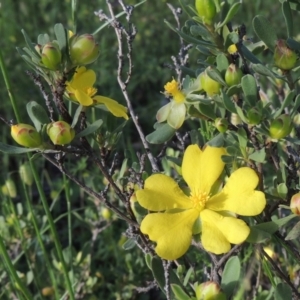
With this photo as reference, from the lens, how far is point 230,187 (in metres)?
0.81

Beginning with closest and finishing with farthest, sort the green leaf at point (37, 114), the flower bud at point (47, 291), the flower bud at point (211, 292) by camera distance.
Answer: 1. the flower bud at point (211, 292)
2. the green leaf at point (37, 114)
3. the flower bud at point (47, 291)

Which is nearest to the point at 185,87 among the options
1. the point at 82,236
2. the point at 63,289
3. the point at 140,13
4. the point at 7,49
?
the point at 63,289

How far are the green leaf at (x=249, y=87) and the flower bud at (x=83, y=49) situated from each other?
0.68ft

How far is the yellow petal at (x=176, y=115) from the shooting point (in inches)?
32.1

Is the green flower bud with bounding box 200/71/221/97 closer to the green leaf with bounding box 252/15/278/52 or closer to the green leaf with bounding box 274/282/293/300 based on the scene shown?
the green leaf with bounding box 252/15/278/52

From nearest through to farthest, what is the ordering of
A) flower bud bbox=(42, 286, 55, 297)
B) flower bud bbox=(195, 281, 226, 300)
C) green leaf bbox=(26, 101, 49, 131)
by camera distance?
flower bud bbox=(195, 281, 226, 300) < green leaf bbox=(26, 101, 49, 131) < flower bud bbox=(42, 286, 55, 297)

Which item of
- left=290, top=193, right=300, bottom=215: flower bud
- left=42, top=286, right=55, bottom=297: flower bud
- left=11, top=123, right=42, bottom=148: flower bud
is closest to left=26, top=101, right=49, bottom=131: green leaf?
left=11, top=123, right=42, bottom=148: flower bud

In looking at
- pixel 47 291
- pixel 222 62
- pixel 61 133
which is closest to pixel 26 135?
pixel 61 133

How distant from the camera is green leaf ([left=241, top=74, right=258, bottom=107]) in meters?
0.77

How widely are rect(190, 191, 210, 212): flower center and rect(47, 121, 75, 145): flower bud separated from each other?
19 centimetres

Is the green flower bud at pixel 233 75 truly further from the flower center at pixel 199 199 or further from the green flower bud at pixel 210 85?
the flower center at pixel 199 199

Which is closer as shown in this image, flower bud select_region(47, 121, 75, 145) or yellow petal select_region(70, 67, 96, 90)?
flower bud select_region(47, 121, 75, 145)

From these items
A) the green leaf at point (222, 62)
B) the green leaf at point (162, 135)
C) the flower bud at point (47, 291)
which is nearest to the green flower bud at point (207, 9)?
the green leaf at point (222, 62)

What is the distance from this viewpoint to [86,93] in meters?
0.89
